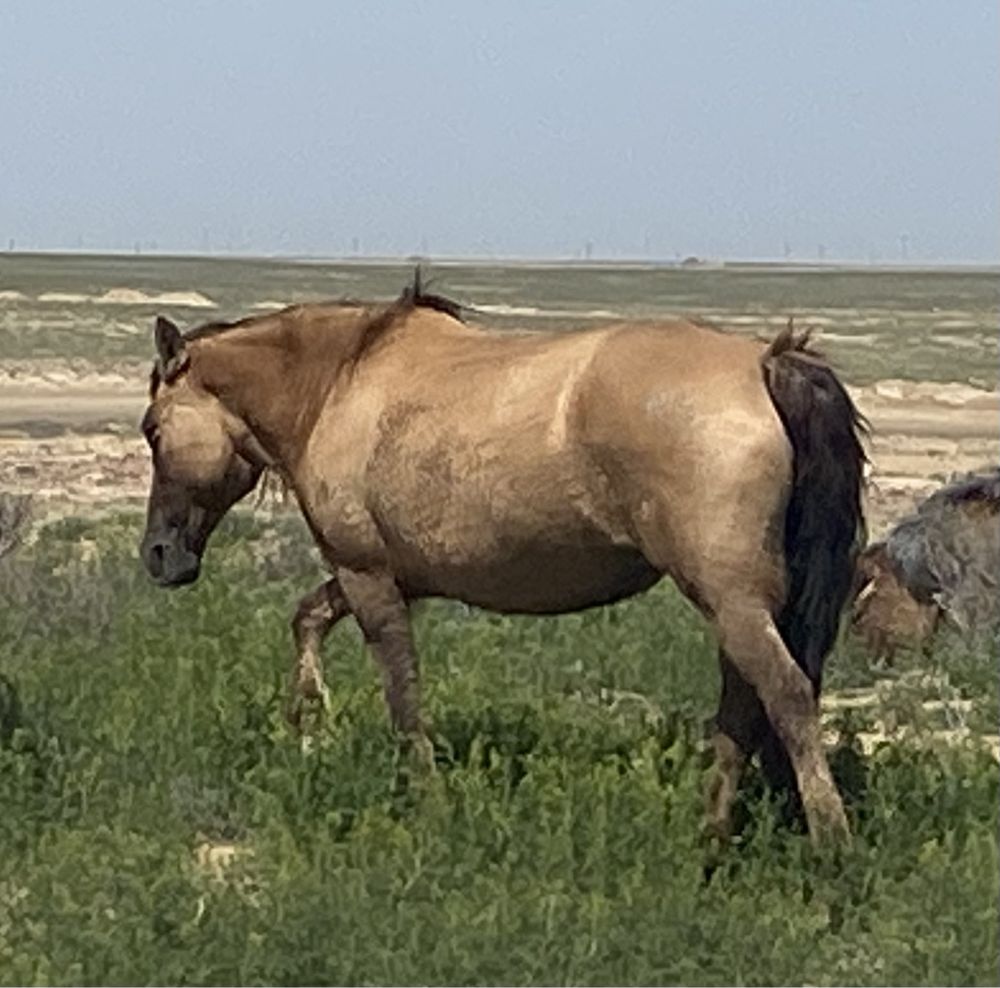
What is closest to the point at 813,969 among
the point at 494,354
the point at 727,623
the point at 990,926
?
the point at 990,926

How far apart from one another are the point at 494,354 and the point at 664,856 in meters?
1.88

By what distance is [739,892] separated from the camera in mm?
Answer: 6543

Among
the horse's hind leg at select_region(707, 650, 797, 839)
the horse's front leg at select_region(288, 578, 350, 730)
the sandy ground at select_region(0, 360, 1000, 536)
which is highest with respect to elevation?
the horse's hind leg at select_region(707, 650, 797, 839)

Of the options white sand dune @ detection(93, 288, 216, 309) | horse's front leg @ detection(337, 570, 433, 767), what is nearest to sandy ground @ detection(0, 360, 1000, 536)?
horse's front leg @ detection(337, 570, 433, 767)

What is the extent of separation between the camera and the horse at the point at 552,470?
22.1 feet

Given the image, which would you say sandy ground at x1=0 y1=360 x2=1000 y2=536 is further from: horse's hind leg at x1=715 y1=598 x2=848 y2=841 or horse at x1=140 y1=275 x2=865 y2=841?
horse's hind leg at x1=715 y1=598 x2=848 y2=841

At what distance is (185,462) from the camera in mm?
8414

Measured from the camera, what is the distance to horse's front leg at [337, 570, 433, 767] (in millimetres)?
7727

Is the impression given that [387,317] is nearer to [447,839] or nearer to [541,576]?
[541,576]

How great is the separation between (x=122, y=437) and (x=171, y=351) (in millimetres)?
19242

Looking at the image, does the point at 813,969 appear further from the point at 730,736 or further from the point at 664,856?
the point at 730,736

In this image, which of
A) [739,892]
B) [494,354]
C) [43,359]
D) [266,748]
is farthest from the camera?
[43,359]

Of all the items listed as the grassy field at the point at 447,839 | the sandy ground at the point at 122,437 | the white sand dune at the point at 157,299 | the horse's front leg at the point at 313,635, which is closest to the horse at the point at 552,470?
the grassy field at the point at 447,839

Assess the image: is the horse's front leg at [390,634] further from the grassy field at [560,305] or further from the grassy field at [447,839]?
the grassy field at [560,305]
